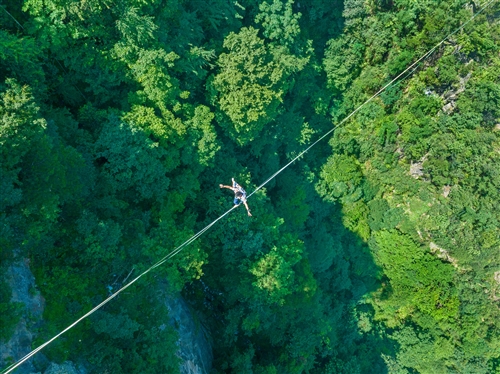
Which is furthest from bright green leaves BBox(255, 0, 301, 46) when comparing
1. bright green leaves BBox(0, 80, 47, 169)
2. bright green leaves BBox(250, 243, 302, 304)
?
bright green leaves BBox(0, 80, 47, 169)

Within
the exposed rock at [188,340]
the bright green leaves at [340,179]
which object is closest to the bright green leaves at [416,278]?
the bright green leaves at [340,179]

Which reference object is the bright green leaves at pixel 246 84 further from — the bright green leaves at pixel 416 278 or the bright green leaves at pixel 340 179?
the bright green leaves at pixel 416 278

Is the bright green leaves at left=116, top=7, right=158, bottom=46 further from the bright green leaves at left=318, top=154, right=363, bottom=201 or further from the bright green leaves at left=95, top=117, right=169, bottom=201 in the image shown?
the bright green leaves at left=318, top=154, right=363, bottom=201

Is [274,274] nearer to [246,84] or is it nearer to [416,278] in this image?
[246,84]

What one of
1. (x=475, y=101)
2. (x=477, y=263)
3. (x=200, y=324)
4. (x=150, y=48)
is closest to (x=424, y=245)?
(x=477, y=263)

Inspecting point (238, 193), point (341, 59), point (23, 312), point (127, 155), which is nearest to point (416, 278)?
point (341, 59)

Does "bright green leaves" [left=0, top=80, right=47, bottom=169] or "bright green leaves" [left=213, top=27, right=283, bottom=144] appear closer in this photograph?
"bright green leaves" [left=0, top=80, right=47, bottom=169]

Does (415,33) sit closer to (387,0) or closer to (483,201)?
(387,0)

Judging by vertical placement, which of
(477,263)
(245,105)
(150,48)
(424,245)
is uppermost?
(150,48)
